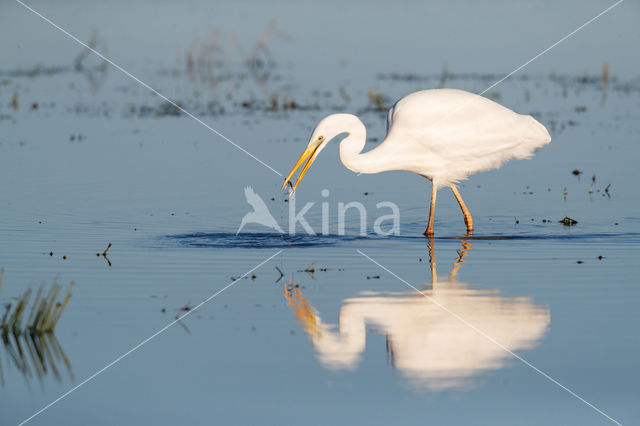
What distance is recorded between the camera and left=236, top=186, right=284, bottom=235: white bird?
11.6 m

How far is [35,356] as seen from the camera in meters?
6.54

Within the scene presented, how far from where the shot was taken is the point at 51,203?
1259cm

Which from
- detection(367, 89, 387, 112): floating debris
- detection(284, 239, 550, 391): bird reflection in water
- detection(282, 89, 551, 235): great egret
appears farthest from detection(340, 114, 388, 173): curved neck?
detection(367, 89, 387, 112): floating debris

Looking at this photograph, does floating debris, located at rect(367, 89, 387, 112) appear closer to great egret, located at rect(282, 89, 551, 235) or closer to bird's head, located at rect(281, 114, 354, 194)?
great egret, located at rect(282, 89, 551, 235)

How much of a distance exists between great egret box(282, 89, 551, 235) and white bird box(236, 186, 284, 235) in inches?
23.9

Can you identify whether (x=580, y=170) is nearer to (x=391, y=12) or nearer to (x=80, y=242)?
(x=80, y=242)

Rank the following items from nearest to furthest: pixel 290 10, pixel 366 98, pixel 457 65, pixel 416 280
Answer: pixel 416 280
pixel 366 98
pixel 457 65
pixel 290 10

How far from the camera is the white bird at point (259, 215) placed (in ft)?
37.9

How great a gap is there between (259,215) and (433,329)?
515 cm

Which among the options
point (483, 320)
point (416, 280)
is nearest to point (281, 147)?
point (416, 280)

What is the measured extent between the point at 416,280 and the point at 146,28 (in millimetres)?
35070

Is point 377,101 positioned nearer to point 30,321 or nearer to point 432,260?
point 432,260

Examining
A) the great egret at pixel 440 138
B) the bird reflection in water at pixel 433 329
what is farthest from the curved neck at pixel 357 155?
the bird reflection in water at pixel 433 329

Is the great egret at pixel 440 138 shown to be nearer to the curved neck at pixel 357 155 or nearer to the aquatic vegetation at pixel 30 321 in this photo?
the curved neck at pixel 357 155
